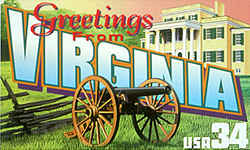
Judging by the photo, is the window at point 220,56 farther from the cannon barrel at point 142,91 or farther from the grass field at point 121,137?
the cannon barrel at point 142,91

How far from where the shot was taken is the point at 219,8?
1085 cm

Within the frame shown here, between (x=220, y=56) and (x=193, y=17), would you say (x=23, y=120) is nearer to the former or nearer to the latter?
(x=220, y=56)

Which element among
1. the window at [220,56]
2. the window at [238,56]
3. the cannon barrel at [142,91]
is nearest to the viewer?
the cannon barrel at [142,91]

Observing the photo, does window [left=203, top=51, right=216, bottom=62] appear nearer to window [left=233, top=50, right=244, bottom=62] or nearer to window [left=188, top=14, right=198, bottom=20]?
window [left=233, top=50, right=244, bottom=62]

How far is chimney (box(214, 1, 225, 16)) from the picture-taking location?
1055cm

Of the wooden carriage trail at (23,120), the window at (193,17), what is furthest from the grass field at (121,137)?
the window at (193,17)

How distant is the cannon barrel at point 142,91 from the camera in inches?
275

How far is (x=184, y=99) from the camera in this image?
9875mm

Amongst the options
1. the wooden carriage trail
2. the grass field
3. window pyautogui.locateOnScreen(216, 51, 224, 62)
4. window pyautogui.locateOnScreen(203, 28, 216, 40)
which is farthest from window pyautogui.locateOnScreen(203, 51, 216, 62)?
the wooden carriage trail

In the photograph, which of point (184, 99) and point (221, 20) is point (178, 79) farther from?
point (221, 20)

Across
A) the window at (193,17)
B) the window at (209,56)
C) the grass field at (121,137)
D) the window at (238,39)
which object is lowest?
the grass field at (121,137)

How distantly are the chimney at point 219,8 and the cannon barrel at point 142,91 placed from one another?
4183mm

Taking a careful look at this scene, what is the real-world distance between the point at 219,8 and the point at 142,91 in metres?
4.93

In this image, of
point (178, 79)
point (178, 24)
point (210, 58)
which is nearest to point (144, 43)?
point (178, 79)
